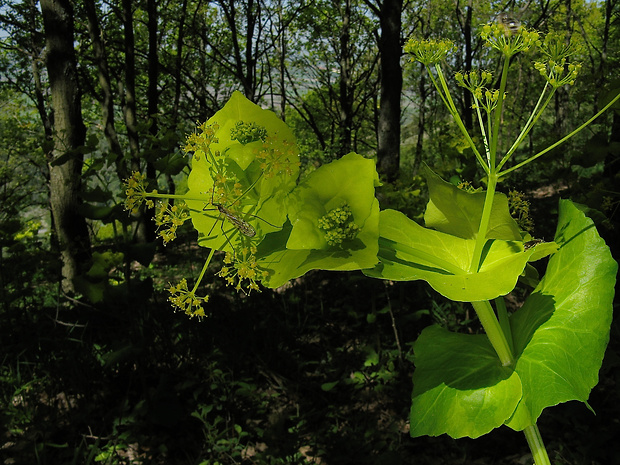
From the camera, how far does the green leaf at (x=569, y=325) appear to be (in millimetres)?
541

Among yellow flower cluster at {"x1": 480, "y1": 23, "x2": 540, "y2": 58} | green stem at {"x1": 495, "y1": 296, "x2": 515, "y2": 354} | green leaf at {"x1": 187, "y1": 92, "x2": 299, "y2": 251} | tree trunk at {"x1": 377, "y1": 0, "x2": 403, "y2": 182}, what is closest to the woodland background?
tree trunk at {"x1": 377, "y1": 0, "x2": 403, "y2": 182}

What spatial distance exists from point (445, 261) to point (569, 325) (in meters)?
0.18

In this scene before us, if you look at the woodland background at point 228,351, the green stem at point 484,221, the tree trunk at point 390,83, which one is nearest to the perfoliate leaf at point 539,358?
the green stem at point 484,221

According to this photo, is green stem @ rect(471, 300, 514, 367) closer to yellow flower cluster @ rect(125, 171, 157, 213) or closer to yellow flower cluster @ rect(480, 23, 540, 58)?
yellow flower cluster @ rect(480, 23, 540, 58)

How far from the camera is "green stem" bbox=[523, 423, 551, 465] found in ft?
1.80

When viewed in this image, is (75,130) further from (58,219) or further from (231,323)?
(231,323)

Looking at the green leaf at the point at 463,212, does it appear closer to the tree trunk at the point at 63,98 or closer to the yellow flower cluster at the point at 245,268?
the yellow flower cluster at the point at 245,268

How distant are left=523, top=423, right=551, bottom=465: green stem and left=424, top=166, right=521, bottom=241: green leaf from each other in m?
0.27

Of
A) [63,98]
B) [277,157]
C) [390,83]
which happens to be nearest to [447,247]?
[277,157]

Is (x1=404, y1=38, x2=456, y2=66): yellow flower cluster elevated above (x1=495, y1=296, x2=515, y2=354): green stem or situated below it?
above

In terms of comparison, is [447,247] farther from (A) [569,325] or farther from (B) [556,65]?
(B) [556,65]

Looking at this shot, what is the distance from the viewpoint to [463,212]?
68 cm

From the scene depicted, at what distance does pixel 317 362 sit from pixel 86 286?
2.12 m

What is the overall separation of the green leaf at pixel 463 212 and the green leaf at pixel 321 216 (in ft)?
0.49
